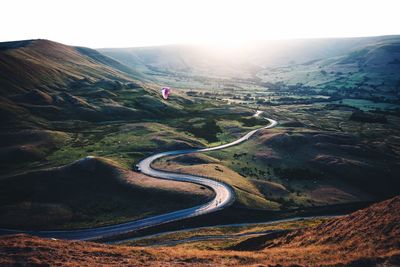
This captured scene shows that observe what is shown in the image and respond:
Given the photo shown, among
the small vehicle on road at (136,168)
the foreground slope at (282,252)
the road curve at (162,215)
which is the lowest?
the road curve at (162,215)

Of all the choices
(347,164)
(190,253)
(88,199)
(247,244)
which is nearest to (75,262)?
(190,253)

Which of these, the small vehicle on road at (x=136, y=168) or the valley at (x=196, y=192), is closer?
the valley at (x=196, y=192)

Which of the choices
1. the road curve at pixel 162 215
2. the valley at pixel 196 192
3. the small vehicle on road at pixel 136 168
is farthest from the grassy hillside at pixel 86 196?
Result: the small vehicle on road at pixel 136 168

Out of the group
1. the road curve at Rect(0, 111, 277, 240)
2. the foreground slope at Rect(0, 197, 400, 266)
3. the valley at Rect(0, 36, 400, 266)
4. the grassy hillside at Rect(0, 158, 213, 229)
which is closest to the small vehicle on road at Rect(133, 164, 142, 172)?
the valley at Rect(0, 36, 400, 266)

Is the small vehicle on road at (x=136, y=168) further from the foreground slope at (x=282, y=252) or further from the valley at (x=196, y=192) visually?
the foreground slope at (x=282, y=252)

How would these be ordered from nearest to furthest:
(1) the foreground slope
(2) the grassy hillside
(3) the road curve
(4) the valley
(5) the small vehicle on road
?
(1) the foreground slope, (4) the valley, (3) the road curve, (2) the grassy hillside, (5) the small vehicle on road

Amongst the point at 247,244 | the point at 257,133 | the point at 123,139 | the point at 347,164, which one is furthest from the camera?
the point at 257,133

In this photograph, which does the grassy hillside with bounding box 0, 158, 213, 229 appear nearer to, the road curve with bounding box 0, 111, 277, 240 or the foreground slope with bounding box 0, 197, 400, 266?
the road curve with bounding box 0, 111, 277, 240

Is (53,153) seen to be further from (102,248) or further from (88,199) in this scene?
(102,248)
